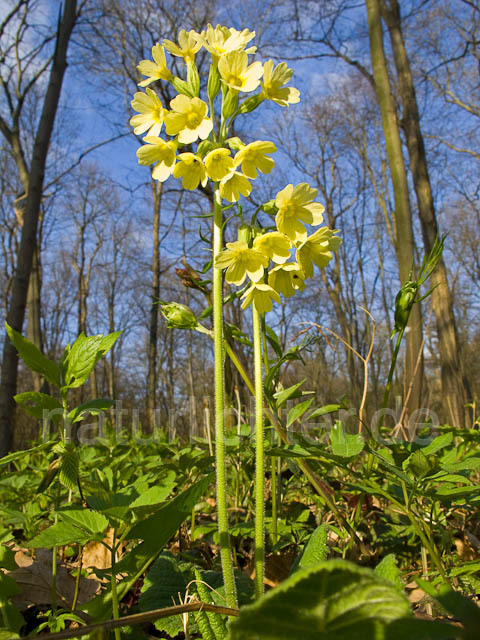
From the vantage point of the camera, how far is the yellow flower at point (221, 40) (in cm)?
101

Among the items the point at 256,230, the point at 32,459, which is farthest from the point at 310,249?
the point at 32,459

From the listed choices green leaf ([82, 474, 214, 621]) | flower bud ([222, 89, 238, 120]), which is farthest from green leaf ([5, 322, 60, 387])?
flower bud ([222, 89, 238, 120])

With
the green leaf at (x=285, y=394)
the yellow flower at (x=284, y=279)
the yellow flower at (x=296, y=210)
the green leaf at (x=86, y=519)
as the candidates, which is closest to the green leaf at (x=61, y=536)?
Result: the green leaf at (x=86, y=519)

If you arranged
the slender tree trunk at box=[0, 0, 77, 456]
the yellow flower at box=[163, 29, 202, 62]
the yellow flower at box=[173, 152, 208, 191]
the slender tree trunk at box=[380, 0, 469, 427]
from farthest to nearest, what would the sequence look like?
the slender tree trunk at box=[380, 0, 469, 427]
the slender tree trunk at box=[0, 0, 77, 456]
the yellow flower at box=[163, 29, 202, 62]
the yellow flower at box=[173, 152, 208, 191]

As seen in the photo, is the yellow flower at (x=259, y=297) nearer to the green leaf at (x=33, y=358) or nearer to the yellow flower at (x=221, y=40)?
the green leaf at (x=33, y=358)

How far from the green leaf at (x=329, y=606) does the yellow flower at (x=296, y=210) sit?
70 cm

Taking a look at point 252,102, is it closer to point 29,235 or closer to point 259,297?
point 259,297

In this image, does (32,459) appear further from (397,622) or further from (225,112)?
(397,622)

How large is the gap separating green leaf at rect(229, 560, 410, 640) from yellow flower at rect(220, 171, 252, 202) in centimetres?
76

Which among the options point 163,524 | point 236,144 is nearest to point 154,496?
point 163,524

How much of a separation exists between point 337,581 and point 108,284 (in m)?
26.5

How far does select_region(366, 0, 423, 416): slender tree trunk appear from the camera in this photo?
166 inches

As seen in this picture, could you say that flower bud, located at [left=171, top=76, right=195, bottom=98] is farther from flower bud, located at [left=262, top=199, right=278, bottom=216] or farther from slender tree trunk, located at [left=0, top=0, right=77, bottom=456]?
slender tree trunk, located at [left=0, top=0, right=77, bottom=456]

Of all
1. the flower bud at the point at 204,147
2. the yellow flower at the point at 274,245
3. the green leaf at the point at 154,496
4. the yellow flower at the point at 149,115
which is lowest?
the green leaf at the point at 154,496
